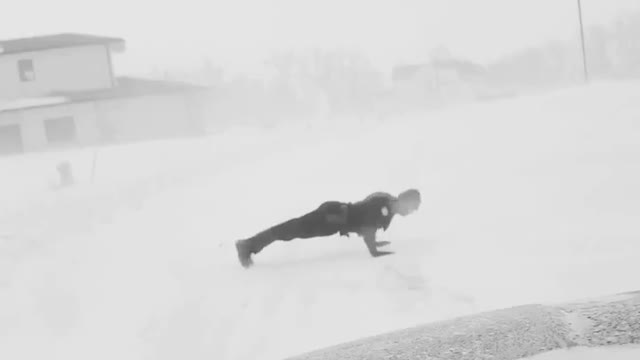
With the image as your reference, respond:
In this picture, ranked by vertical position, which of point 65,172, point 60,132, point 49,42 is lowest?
point 65,172

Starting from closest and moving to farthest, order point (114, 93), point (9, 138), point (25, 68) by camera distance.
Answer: point (25, 68) < point (9, 138) < point (114, 93)

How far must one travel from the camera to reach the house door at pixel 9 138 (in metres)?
9.04

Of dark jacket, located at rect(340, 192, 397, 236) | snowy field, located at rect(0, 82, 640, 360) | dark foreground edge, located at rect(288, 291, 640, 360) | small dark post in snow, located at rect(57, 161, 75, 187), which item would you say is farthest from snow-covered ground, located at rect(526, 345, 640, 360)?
small dark post in snow, located at rect(57, 161, 75, 187)

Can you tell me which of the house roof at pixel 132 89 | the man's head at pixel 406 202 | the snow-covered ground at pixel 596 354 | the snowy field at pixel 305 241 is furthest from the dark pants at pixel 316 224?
the house roof at pixel 132 89

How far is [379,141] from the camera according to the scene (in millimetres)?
9219

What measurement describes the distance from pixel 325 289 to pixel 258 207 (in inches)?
116

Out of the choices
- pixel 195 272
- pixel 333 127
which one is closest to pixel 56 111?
pixel 333 127

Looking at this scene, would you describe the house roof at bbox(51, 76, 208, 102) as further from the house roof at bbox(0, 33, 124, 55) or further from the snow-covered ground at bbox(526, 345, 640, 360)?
the snow-covered ground at bbox(526, 345, 640, 360)

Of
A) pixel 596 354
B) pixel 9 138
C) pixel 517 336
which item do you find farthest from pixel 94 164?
pixel 596 354

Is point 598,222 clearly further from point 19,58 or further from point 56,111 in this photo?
point 56,111

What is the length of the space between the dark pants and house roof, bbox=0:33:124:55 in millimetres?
4628

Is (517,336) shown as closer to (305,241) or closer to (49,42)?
(305,241)

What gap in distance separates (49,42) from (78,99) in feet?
2.68

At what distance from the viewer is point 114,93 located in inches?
411
